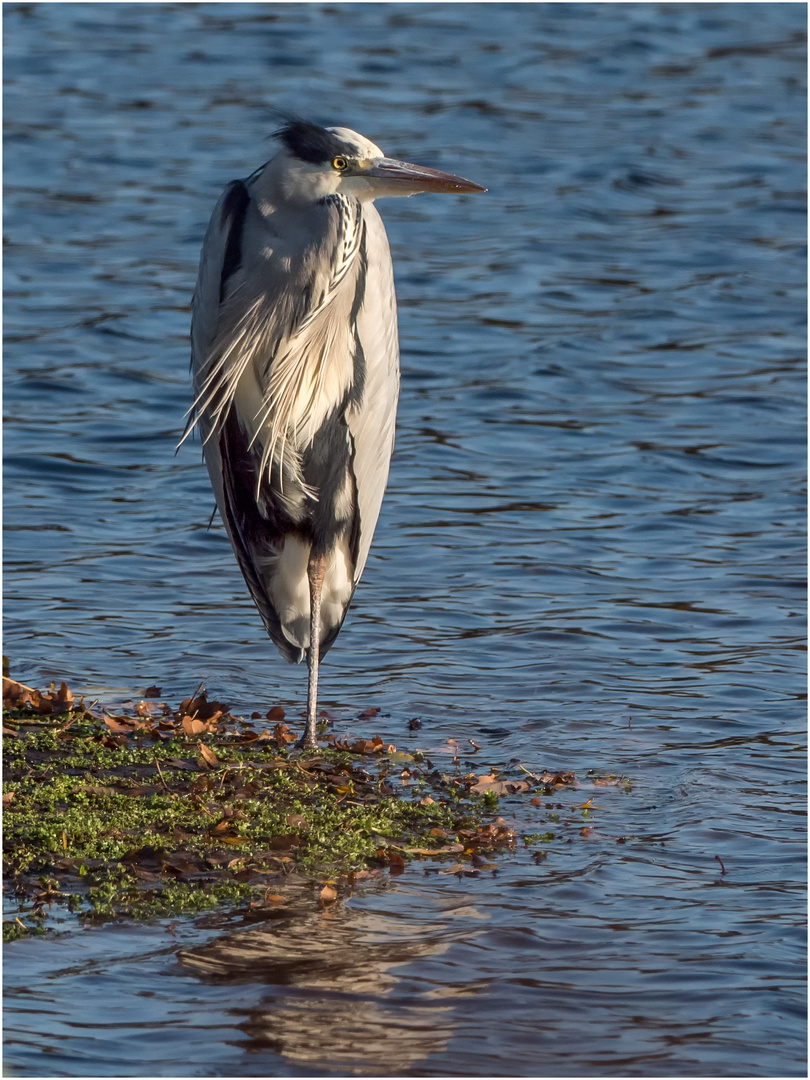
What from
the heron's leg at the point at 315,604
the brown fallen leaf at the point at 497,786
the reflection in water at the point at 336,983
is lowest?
the reflection in water at the point at 336,983

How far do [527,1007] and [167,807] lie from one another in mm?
1454

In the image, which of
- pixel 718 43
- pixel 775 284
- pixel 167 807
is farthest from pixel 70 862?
pixel 718 43

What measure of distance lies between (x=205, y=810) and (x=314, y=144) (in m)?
2.29

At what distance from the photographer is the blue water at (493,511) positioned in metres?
4.37

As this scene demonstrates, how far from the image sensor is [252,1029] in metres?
4.16

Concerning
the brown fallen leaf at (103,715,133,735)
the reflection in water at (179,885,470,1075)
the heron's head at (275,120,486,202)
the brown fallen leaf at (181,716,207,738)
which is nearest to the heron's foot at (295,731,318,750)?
the brown fallen leaf at (181,716,207,738)

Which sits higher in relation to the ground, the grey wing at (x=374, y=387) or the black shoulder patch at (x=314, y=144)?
the black shoulder patch at (x=314, y=144)

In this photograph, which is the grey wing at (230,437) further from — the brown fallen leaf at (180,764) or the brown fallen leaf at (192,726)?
the brown fallen leaf at (180,764)

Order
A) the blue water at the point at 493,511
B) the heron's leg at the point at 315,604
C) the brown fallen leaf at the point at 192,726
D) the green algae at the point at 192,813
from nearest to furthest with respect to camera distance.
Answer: the blue water at the point at 493,511 → the green algae at the point at 192,813 → the brown fallen leaf at the point at 192,726 → the heron's leg at the point at 315,604

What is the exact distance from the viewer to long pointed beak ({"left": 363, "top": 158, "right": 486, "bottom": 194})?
569 cm

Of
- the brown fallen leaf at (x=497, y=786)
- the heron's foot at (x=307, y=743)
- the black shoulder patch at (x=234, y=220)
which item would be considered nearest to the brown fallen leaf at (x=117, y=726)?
the heron's foot at (x=307, y=743)

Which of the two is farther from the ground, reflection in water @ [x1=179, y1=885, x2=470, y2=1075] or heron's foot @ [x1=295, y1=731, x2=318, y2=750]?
heron's foot @ [x1=295, y1=731, x2=318, y2=750]

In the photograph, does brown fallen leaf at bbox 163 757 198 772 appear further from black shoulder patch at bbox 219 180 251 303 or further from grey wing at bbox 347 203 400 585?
black shoulder patch at bbox 219 180 251 303

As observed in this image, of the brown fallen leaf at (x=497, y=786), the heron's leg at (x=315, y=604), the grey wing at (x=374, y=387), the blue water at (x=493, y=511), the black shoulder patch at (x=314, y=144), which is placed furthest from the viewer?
the heron's leg at (x=315, y=604)
